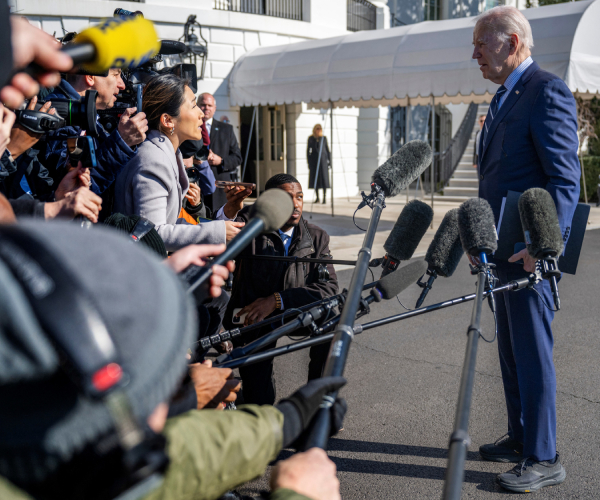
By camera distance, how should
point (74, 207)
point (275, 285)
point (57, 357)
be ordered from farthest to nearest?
point (275, 285)
point (74, 207)
point (57, 357)

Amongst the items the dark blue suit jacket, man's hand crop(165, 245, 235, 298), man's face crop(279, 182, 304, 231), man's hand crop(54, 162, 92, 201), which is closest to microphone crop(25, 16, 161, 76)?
man's hand crop(165, 245, 235, 298)

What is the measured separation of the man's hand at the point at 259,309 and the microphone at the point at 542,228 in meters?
1.42

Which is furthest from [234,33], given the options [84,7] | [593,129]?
[593,129]

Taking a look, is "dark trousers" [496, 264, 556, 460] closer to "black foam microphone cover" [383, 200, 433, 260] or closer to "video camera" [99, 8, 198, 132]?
"black foam microphone cover" [383, 200, 433, 260]

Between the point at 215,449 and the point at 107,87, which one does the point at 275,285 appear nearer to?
the point at 107,87

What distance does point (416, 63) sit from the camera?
9.60 metres

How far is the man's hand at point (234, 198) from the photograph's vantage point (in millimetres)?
3648

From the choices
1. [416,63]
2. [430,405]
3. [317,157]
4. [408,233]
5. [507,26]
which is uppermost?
[416,63]

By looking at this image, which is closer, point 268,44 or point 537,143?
point 537,143

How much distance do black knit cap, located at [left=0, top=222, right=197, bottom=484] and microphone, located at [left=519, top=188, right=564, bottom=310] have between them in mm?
1875

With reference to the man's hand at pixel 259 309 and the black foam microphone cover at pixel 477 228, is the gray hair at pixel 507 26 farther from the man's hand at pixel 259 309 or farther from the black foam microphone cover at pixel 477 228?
the man's hand at pixel 259 309

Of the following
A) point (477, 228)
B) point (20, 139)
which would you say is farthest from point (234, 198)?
point (477, 228)

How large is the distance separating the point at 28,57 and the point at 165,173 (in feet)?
5.94

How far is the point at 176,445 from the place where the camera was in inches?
46.8
